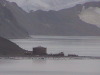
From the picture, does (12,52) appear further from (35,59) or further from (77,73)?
(77,73)

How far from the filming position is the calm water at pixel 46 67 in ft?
254

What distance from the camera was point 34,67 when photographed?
284 feet

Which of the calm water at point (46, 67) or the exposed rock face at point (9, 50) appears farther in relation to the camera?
the exposed rock face at point (9, 50)

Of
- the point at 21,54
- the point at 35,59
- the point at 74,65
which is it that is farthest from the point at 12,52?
the point at 74,65

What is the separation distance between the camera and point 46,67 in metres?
87.6

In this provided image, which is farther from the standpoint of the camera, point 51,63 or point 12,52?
point 12,52

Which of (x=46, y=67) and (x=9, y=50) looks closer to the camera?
(x=46, y=67)

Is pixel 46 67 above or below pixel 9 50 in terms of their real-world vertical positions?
below

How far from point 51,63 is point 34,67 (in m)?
6.84

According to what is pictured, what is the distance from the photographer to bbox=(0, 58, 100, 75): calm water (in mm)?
77494

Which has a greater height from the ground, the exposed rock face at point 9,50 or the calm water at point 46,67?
the exposed rock face at point 9,50

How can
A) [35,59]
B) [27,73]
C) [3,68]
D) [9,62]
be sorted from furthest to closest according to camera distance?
1. [35,59]
2. [9,62]
3. [3,68]
4. [27,73]

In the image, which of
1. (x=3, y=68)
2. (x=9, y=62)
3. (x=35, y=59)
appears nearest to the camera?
(x=3, y=68)

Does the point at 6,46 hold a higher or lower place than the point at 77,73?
higher
